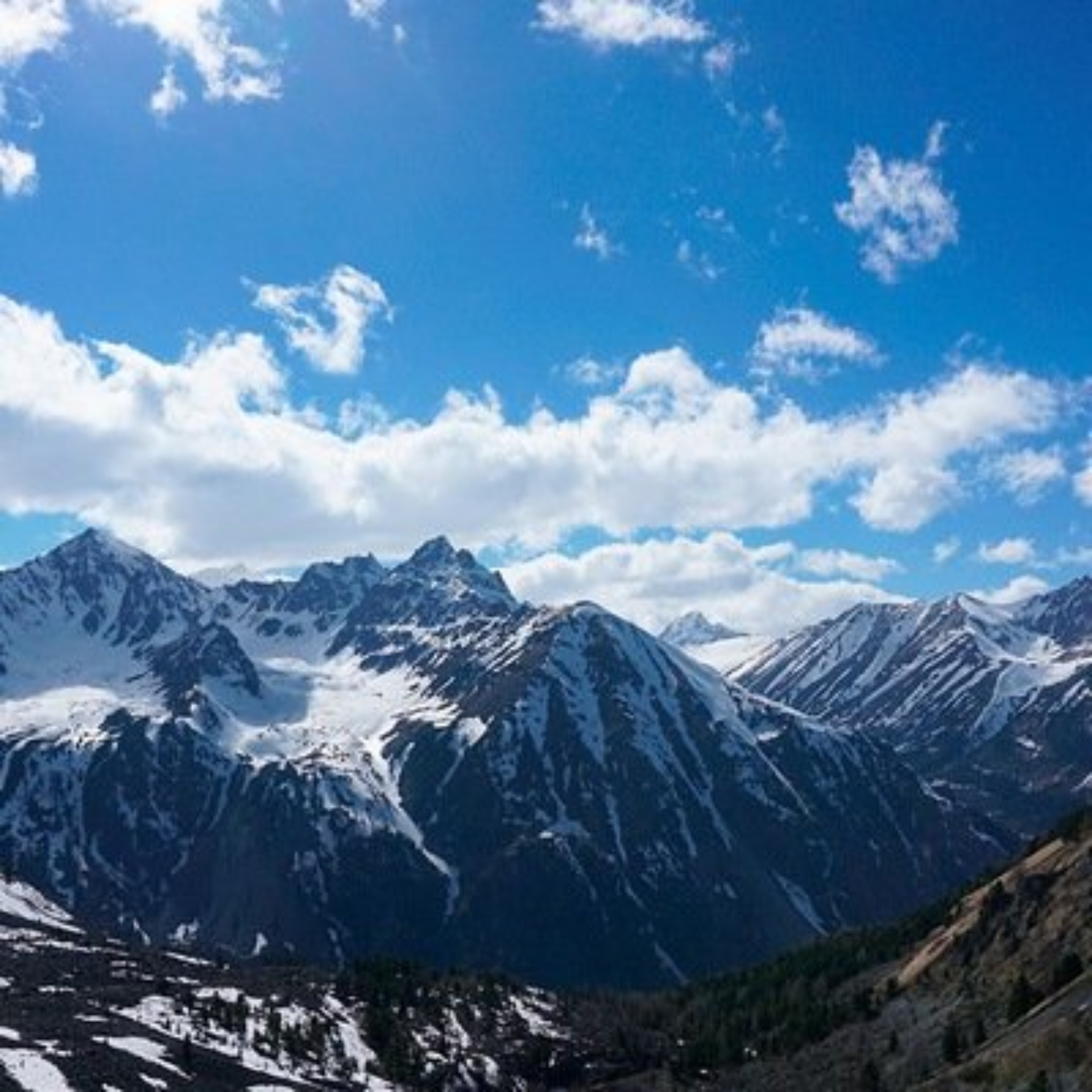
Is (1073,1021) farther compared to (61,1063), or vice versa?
(61,1063)

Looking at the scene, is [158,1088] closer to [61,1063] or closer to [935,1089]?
[61,1063]

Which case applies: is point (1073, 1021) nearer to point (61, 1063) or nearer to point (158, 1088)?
point (158, 1088)

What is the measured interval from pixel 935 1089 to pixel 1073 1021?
69.8 feet

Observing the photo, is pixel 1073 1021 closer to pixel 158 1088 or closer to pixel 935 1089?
pixel 935 1089

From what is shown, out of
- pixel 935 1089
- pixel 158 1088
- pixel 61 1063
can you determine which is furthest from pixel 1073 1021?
pixel 61 1063

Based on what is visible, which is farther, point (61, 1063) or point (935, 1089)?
point (61, 1063)

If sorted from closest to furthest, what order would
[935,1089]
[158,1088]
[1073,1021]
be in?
[1073,1021]
[935,1089]
[158,1088]

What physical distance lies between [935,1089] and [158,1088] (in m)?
105

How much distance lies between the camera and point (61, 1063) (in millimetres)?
196250

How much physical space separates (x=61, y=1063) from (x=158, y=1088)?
14533 millimetres

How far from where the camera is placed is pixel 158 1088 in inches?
7643

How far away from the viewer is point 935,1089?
17562 cm

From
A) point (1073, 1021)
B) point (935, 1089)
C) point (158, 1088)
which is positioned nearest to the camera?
point (1073, 1021)

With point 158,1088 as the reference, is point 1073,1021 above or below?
above
